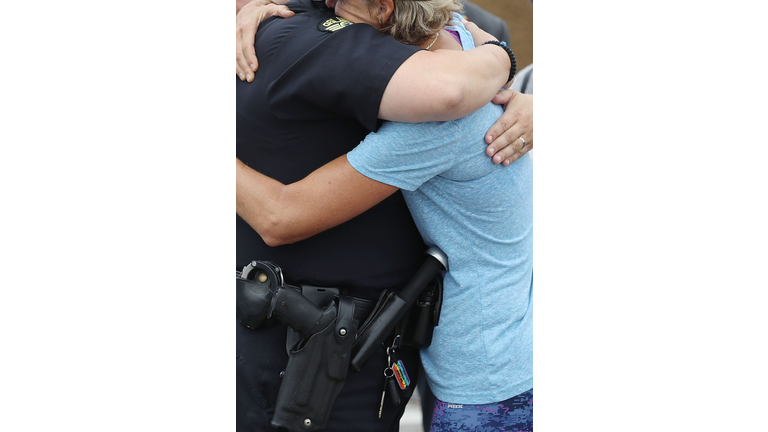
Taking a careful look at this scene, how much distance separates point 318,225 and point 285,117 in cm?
20

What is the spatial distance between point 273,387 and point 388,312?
0.27 metres

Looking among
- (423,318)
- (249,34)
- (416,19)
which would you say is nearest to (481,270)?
(423,318)

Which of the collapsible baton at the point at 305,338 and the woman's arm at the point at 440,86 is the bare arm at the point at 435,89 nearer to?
the woman's arm at the point at 440,86

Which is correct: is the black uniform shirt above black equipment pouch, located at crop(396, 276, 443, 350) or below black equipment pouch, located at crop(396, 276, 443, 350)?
above

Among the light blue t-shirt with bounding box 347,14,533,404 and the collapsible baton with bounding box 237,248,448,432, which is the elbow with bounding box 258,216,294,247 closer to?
the collapsible baton with bounding box 237,248,448,432

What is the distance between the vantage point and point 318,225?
0.96 meters

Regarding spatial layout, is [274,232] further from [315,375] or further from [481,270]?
[481,270]

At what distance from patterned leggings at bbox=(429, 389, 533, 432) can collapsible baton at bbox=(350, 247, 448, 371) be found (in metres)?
0.21

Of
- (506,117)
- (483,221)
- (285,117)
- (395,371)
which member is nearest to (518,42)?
(506,117)

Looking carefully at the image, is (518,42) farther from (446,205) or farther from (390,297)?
(390,297)

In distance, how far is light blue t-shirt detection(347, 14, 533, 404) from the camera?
1011 millimetres

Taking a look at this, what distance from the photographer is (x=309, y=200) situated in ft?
3.08

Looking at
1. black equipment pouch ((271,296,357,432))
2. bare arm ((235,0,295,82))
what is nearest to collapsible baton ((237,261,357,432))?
black equipment pouch ((271,296,357,432))

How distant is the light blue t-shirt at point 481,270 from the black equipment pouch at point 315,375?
212 mm
